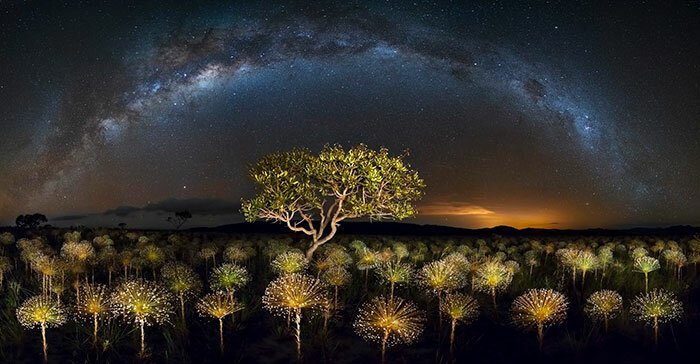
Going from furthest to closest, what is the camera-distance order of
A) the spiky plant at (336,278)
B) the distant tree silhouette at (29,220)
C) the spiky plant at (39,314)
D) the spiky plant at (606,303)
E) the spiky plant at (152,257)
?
the distant tree silhouette at (29,220) → the spiky plant at (152,257) → the spiky plant at (336,278) → the spiky plant at (606,303) → the spiky plant at (39,314)

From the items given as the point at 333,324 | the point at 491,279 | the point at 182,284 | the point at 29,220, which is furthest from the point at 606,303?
the point at 29,220

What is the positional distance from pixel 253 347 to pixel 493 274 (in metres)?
6.83

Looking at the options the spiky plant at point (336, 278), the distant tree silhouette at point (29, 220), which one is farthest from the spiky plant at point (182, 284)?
the distant tree silhouette at point (29, 220)

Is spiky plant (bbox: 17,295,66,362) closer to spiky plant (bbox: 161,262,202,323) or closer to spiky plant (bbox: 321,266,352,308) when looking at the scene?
spiky plant (bbox: 161,262,202,323)

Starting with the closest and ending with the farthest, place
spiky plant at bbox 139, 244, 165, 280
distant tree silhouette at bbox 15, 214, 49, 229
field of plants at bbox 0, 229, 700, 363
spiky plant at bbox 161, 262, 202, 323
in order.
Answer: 1. field of plants at bbox 0, 229, 700, 363
2. spiky plant at bbox 161, 262, 202, 323
3. spiky plant at bbox 139, 244, 165, 280
4. distant tree silhouette at bbox 15, 214, 49, 229

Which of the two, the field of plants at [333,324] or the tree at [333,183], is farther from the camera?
the tree at [333,183]

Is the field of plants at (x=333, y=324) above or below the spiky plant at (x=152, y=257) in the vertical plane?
below

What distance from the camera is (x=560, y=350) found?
48.0 feet

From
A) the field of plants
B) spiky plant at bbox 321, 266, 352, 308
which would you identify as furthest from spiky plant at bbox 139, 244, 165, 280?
spiky plant at bbox 321, 266, 352, 308

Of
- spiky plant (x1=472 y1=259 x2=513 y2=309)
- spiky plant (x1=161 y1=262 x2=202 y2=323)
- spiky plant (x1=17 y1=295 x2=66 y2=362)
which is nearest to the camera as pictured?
spiky plant (x1=17 y1=295 x2=66 y2=362)

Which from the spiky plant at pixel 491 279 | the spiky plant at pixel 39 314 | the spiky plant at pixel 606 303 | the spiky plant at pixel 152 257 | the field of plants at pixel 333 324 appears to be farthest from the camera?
the spiky plant at pixel 152 257

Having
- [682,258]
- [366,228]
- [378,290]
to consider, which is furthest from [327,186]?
[366,228]

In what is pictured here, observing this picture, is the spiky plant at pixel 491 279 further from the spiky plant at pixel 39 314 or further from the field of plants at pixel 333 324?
the spiky plant at pixel 39 314

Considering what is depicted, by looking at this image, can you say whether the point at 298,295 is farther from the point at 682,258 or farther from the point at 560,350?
the point at 682,258
